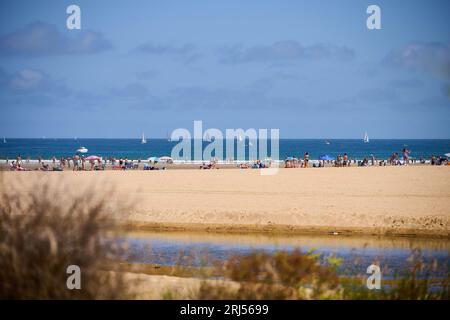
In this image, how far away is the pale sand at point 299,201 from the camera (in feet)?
88.5

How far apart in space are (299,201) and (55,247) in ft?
77.0

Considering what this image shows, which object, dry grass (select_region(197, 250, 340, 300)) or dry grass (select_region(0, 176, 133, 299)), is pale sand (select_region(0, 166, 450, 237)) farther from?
dry grass (select_region(0, 176, 133, 299))

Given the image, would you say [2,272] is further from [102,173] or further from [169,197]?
[102,173]

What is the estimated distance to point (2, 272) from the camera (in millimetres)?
8789

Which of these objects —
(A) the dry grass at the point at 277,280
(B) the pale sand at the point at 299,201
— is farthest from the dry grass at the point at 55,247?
(B) the pale sand at the point at 299,201

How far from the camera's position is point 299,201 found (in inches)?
1227

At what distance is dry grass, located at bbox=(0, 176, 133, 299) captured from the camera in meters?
8.61

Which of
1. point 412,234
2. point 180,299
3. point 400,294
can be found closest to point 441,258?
point 412,234

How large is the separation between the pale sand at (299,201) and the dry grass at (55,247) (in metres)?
11.7

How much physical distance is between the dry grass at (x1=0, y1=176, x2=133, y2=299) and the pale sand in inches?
462

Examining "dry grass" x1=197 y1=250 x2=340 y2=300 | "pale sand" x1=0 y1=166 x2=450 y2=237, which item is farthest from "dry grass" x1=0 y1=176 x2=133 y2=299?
"pale sand" x1=0 y1=166 x2=450 y2=237

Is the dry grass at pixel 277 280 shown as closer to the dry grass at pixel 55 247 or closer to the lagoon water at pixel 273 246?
the dry grass at pixel 55 247
